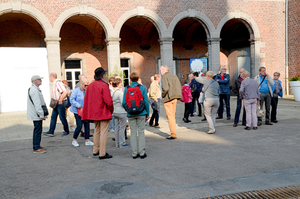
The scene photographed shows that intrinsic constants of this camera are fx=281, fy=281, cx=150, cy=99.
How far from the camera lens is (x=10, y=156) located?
19.8ft

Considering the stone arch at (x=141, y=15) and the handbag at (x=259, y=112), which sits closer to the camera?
the handbag at (x=259, y=112)

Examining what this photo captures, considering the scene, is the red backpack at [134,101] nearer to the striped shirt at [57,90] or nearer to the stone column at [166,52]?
the striped shirt at [57,90]

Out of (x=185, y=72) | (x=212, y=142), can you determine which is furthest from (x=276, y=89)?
(x=185, y=72)

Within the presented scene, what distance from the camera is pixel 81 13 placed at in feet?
49.4

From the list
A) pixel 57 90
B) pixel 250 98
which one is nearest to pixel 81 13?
pixel 57 90

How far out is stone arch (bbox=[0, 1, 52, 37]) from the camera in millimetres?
13656

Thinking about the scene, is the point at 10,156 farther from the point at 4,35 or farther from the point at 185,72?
the point at 185,72

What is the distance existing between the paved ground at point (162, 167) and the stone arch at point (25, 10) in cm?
850

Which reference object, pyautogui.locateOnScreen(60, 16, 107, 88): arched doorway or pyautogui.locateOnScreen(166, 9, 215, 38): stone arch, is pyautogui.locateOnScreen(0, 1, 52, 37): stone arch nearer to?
pyautogui.locateOnScreen(60, 16, 107, 88): arched doorway

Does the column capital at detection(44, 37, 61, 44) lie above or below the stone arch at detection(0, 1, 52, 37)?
below

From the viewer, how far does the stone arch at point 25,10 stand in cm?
1366

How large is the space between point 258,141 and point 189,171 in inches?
105

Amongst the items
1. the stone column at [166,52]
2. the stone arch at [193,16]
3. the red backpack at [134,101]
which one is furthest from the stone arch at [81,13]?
the red backpack at [134,101]

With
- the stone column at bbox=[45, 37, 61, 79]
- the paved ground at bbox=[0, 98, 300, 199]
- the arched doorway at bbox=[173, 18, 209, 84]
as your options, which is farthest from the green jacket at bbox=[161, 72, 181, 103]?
the arched doorway at bbox=[173, 18, 209, 84]
